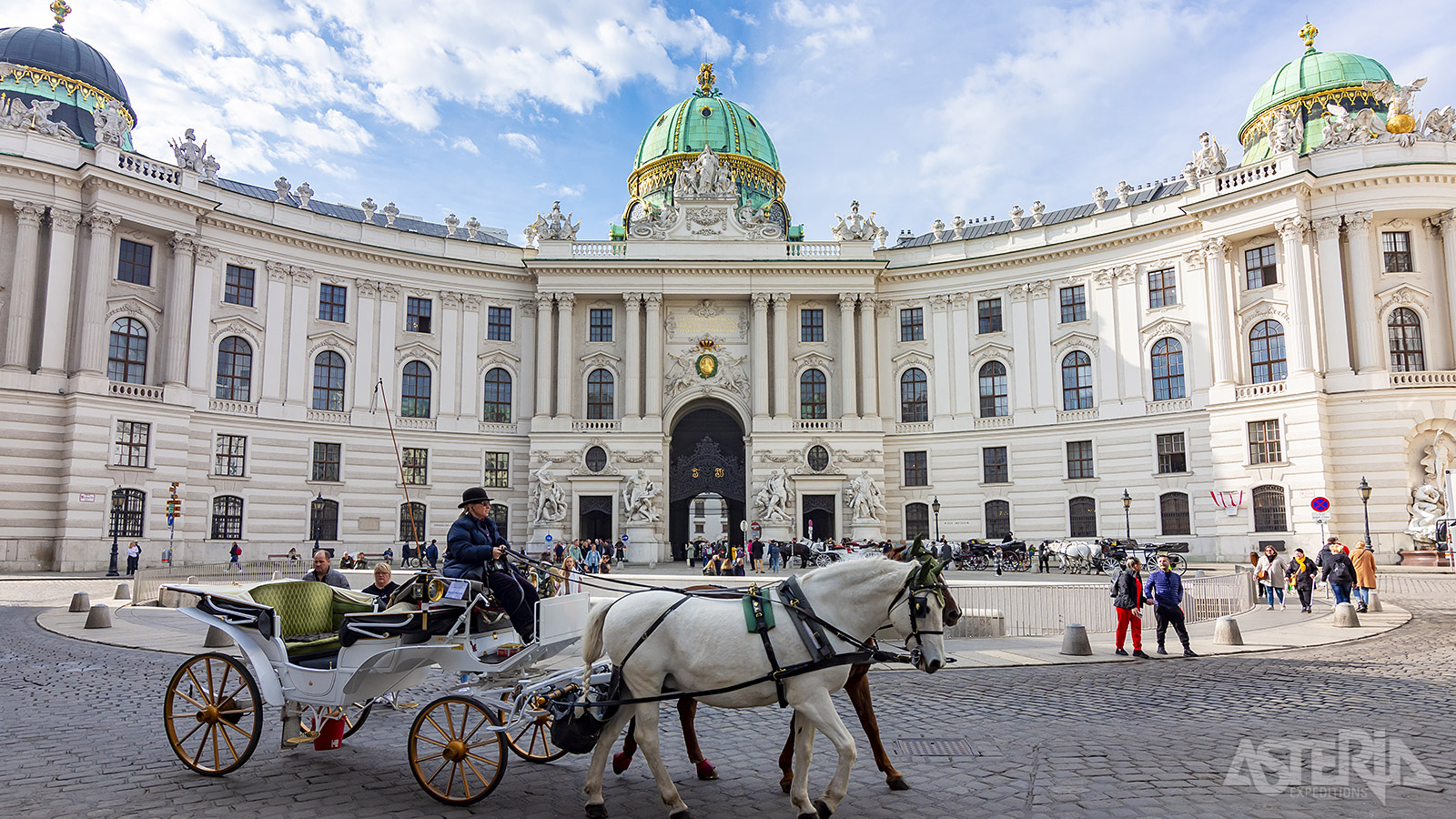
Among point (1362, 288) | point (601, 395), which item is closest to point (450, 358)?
point (601, 395)

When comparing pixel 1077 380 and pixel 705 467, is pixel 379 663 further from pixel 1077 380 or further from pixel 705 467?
pixel 1077 380

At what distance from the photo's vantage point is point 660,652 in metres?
6.89

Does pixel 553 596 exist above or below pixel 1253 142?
below

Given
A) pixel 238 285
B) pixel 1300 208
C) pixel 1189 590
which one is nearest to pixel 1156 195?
pixel 1300 208

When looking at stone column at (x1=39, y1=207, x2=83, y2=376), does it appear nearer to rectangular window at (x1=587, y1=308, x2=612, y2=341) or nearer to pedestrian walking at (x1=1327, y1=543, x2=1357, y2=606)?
rectangular window at (x1=587, y1=308, x2=612, y2=341)

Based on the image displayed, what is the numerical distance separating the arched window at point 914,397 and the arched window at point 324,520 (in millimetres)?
30063

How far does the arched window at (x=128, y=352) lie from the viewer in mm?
37719

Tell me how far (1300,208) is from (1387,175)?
358 centimetres

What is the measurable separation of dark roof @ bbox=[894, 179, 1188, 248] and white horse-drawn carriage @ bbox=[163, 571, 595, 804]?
43688 mm

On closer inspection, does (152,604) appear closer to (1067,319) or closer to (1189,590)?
(1189,590)

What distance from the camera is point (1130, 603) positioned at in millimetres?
15164

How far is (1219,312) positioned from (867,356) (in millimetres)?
16909

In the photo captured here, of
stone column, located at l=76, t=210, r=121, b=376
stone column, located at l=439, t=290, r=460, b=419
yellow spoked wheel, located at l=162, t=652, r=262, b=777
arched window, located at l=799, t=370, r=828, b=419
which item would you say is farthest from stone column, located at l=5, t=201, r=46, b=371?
yellow spoked wheel, located at l=162, t=652, r=262, b=777

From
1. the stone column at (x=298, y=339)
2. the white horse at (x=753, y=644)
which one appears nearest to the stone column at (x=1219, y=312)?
the white horse at (x=753, y=644)
